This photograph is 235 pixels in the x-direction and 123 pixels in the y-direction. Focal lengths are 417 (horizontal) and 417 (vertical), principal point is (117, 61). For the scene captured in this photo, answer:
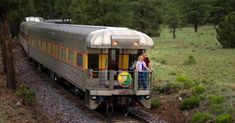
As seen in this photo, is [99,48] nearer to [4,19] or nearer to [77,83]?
[77,83]

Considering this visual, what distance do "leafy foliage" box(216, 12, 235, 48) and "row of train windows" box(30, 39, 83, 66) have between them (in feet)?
67.0

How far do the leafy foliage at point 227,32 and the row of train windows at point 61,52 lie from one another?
20410mm

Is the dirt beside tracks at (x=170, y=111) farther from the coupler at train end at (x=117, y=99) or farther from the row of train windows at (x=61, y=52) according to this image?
the row of train windows at (x=61, y=52)

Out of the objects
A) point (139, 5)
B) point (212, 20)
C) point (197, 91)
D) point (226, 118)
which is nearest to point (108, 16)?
point (197, 91)

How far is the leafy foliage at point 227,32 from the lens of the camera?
41.2m

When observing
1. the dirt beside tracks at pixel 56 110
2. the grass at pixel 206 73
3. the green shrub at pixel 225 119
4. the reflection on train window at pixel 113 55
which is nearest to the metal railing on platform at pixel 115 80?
the reflection on train window at pixel 113 55

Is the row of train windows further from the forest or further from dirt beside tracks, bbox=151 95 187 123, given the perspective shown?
dirt beside tracks, bbox=151 95 187 123

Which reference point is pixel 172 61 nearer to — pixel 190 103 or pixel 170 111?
pixel 170 111

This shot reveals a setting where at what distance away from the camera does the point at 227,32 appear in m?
41.5

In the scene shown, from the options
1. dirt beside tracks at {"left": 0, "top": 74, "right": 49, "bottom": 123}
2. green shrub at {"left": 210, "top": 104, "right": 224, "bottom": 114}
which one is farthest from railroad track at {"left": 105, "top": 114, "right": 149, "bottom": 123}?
green shrub at {"left": 210, "top": 104, "right": 224, "bottom": 114}

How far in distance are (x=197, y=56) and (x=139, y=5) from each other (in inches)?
878

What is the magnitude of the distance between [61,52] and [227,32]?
25155mm

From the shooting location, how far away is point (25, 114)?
16.3m

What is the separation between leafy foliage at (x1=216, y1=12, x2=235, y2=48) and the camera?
41188mm
